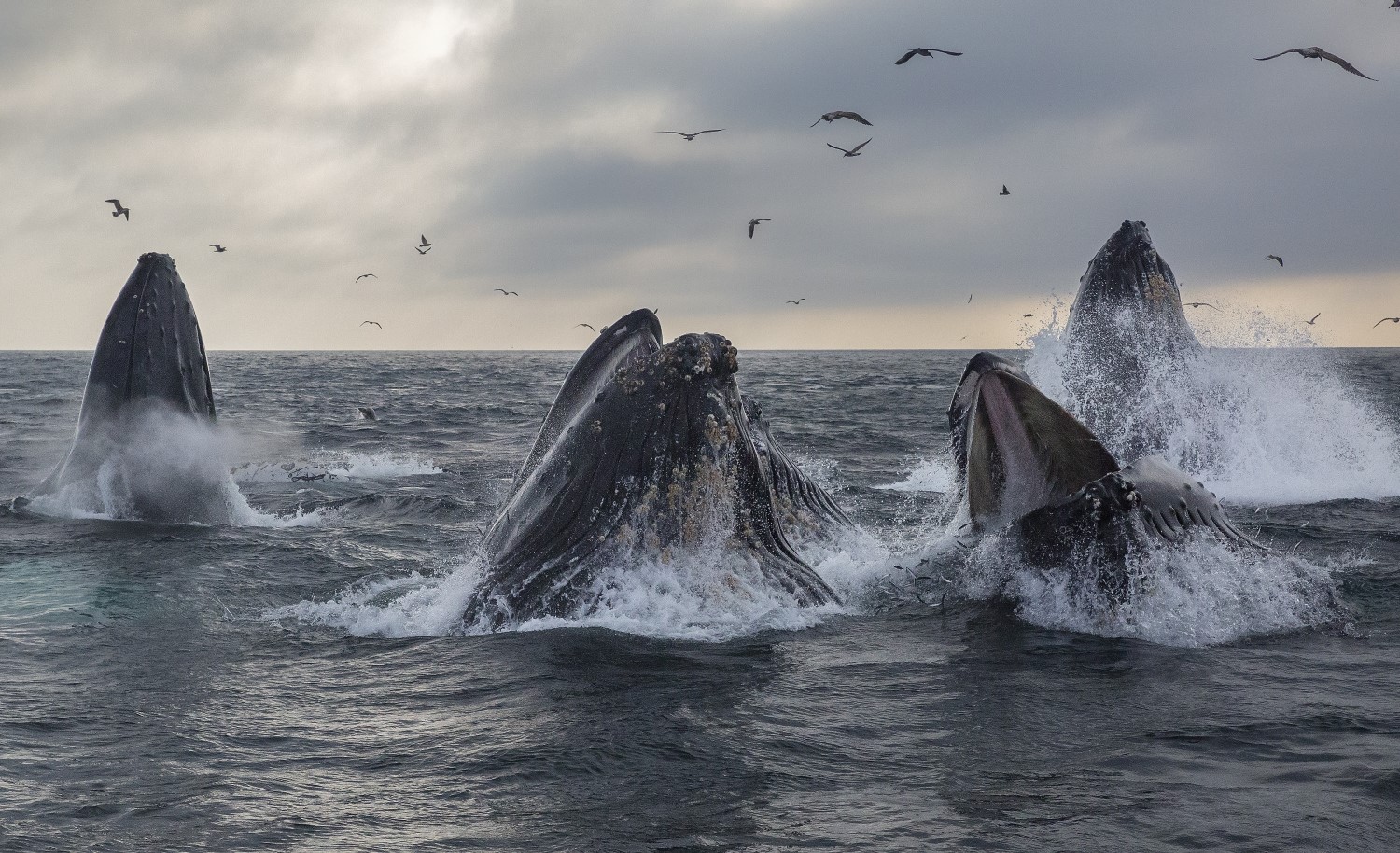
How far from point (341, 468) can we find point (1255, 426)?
13.0 metres

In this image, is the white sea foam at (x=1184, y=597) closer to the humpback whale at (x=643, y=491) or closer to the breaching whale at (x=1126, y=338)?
the humpback whale at (x=643, y=491)

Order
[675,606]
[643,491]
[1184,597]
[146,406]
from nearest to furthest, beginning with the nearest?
[643,491] → [675,606] → [1184,597] → [146,406]

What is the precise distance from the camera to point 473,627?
7613 mm

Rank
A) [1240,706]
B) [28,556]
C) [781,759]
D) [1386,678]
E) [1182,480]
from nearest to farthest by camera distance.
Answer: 1. [781,759]
2. [1240,706]
3. [1386,678]
4. [1182,480]
5. [28,556]

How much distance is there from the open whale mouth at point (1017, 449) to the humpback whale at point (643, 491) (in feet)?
5.15

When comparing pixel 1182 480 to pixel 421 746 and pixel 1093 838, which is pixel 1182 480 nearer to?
pixel 1093 838

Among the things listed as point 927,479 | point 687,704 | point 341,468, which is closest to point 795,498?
point 687,704

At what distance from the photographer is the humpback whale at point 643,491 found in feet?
23.1

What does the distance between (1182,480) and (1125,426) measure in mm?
5694

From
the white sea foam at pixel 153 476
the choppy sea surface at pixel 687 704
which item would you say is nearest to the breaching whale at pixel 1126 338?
the choppy sea surface at pixel 687 704

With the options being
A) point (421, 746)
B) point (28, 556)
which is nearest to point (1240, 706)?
point (421, 746)

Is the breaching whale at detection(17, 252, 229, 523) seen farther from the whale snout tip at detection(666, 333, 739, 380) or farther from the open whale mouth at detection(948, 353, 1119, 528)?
the open whale mouth at detection(948, 353, 1119, 528)

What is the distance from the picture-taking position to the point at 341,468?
19031 millimetres

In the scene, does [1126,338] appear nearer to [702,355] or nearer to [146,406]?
[702,355]
